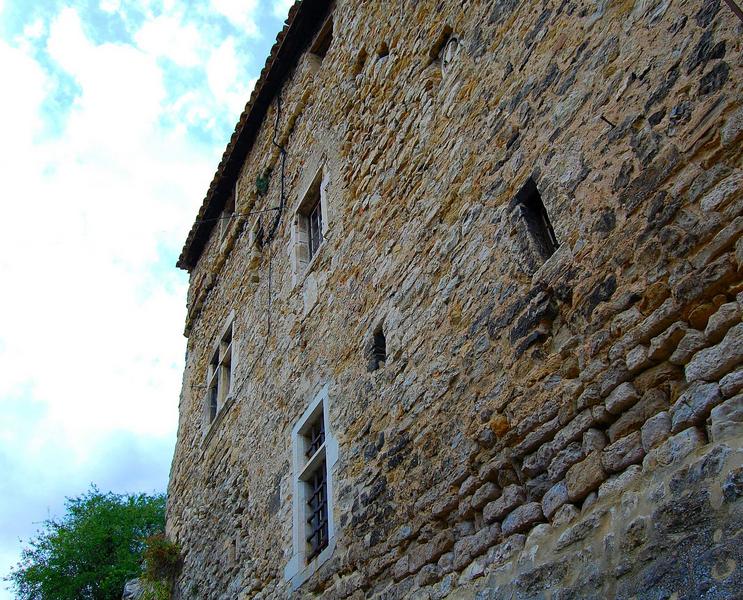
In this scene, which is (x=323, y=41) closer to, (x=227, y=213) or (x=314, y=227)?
(x=314, y=227)

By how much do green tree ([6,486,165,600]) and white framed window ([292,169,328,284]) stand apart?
624 cm

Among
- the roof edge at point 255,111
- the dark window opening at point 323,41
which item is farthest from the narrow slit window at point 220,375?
the dark window opening at point 323,41

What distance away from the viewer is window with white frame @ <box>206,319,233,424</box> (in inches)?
391

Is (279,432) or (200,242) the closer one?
(279,432)

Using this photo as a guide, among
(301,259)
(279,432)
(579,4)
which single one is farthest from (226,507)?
(579,4)

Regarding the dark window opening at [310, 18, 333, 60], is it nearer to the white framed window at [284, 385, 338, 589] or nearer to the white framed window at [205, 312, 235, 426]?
the white framed window at [205, 312, 235, 426]

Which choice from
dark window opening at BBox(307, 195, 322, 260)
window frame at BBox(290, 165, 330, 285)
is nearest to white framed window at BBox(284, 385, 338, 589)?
window frame at BBox(290, 165, 330, 285)

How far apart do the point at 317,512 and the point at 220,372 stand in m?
4.36

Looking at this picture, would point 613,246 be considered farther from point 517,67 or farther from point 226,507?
point 226,507

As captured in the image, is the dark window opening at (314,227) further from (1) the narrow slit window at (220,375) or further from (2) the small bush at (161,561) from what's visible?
(2) the small bush at (161,561)

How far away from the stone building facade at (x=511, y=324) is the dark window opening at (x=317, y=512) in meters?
0.04

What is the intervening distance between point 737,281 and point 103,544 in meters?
13.3

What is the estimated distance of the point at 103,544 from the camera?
44.6ft

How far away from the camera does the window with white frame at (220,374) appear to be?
9.94 metres
